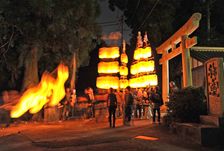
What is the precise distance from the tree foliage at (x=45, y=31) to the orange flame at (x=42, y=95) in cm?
189

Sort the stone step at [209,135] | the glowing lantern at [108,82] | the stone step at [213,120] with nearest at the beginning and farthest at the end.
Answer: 1. the stone step at [209,135]
2. the stone step at [213,120]
3. the glowing lantern at [108,82]

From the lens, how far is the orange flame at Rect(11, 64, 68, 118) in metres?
18.3

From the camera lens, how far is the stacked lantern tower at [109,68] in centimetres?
1650

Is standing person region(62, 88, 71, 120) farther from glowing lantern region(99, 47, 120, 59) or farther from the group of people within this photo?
the group of people

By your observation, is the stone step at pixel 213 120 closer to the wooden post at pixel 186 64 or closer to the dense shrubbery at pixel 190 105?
the dense shrubbery at pixel 190 105

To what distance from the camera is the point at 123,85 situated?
1722cm

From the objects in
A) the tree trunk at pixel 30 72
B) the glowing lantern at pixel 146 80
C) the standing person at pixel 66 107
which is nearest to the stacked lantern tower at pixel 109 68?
the glowing lantern at pixel 146 80

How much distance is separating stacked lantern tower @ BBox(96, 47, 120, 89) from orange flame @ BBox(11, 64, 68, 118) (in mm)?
3862

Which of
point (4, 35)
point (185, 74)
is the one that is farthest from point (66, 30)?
point (185, 74)

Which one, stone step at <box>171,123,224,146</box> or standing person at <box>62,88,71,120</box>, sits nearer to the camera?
stone step at <box>171,123,224,146</box>

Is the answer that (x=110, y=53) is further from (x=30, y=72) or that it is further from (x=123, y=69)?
(x=30, y=72)

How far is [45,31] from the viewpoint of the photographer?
1761 cm

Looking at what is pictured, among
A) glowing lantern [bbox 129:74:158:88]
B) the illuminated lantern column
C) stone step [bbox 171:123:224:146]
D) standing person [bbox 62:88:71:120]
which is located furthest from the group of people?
standing person [bbox 62:88:71:120]

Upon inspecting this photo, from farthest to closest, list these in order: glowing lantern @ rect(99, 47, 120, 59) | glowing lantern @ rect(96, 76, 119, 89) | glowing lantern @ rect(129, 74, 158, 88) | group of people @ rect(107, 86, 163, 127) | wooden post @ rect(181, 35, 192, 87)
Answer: glowing lantern @ rect(129, 74, 158, 88), glowing lantern @ rect(99, 47, 120, 59), glowing lantern @ rect(96, 76, 119, 89), wooden post @ rect(181, 35, 192, 87), group of people @ rect(107, 86, 163, 127)
